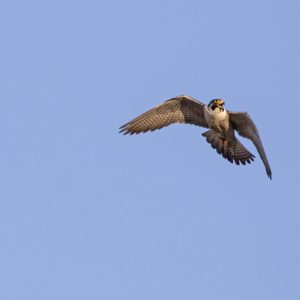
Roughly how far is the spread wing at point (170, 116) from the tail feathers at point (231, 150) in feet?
1.77

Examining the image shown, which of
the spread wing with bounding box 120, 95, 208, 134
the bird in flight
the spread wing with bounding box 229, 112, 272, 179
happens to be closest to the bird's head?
the bird in flight

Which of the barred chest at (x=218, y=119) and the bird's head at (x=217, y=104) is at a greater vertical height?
the bird's head at (x=217, y=104)

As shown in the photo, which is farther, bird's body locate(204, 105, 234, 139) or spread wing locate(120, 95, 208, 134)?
spread wing locate(120, 95, 208, 134)

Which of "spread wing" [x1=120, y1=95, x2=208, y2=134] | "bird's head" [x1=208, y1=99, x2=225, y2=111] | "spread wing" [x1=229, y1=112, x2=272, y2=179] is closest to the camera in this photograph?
"spread wing" [x1=229, y1=112, x2=272, y2=179]

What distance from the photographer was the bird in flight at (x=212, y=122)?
15.2 m

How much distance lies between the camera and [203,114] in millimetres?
16062

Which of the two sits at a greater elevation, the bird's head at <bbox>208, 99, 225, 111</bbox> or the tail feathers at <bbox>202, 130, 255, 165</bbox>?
the bird's head at <bbox>208, 99, 225, 111</bbox>

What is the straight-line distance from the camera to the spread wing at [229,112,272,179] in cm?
1465

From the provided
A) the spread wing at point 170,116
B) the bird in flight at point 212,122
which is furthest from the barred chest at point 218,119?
the spread wing at point 170,116

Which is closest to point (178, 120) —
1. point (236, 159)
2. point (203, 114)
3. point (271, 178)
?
point (203, 114)

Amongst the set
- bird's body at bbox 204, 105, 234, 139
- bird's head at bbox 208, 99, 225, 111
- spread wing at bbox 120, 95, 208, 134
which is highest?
spread wing at bbox 120, 95, 208, 134

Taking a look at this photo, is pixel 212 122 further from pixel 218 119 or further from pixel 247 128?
pixel 247 128

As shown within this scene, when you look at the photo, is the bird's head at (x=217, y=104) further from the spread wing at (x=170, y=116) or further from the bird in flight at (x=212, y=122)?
the spread wing at (x=170, y=116)

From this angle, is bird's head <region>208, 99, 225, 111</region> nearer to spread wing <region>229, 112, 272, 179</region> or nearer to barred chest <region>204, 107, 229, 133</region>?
barred chest <region>204, 107, 229, 133</region>
